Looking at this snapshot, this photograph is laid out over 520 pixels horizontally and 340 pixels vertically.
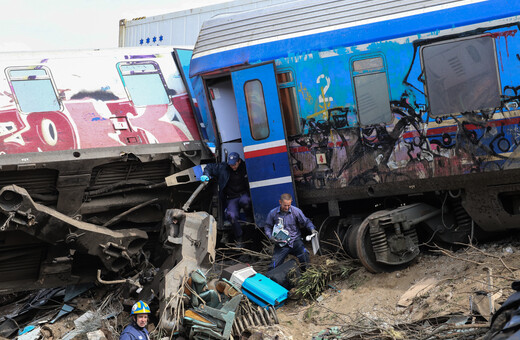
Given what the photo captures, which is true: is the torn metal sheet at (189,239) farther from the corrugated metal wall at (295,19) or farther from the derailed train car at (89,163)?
the corrugated metal wall at (295,19)

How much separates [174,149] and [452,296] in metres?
4.16

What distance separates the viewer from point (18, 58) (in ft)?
31.2

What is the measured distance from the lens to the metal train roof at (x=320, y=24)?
8.03 metres

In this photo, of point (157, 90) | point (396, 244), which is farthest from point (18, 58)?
point (396, 244)

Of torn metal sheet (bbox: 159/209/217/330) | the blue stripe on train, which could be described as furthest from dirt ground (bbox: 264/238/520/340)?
the blue stripe on train

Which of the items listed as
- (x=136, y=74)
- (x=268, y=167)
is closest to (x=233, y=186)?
(x=268, y=167)

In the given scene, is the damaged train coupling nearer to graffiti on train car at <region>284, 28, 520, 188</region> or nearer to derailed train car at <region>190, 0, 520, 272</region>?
derailed train car at <region>190, 0, 520, 272</region>

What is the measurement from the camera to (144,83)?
395 inches

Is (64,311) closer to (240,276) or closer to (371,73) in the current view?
(240,276)

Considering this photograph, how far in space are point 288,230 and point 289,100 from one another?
1692 millimetres

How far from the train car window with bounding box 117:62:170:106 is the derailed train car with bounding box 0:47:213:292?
0.05 feet

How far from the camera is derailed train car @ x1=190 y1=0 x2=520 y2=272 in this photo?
313 inches

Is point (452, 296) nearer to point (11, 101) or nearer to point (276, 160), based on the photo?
point (276, 160)

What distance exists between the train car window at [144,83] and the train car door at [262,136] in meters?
1.34
